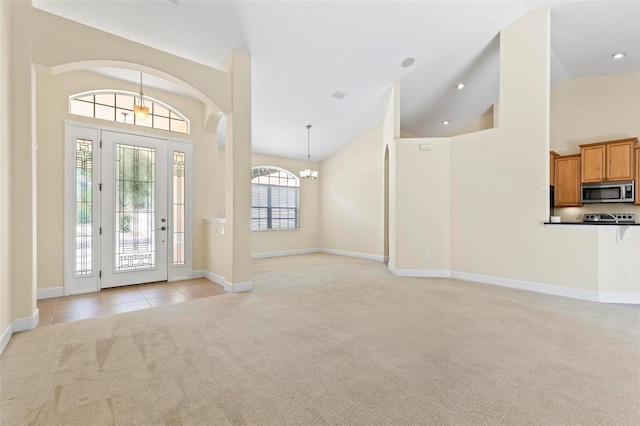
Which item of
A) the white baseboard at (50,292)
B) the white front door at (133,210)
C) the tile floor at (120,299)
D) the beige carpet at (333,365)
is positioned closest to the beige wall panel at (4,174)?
the beige carpet at (333,365)

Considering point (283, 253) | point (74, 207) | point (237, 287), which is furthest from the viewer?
point (283, 253)

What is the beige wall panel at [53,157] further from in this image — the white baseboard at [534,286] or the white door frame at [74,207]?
the white baseboard at [534,286]

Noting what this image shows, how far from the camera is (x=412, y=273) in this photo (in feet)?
18.7

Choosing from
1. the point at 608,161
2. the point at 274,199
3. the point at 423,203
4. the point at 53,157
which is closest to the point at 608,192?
the point at 608,161

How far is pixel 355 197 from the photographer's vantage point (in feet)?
28.3

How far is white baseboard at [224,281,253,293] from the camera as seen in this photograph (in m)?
4.48

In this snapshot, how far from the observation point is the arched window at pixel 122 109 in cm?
454

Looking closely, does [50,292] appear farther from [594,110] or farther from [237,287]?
[594,110]

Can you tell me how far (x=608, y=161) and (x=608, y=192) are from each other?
0.67m

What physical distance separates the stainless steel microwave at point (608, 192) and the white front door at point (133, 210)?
900 centimetres

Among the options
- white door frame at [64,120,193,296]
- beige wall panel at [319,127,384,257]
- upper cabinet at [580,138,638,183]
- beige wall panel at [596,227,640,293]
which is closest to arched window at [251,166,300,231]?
beige wall panel at [319,127,384,257]

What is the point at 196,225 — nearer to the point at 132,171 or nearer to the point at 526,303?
the point at 132,171

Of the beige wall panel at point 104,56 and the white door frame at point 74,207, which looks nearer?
the beige wall panel at point 104,56

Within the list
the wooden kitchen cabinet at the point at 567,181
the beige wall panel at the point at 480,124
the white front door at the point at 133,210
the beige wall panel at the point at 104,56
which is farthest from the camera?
the beige wall panel at the point at 480,124
